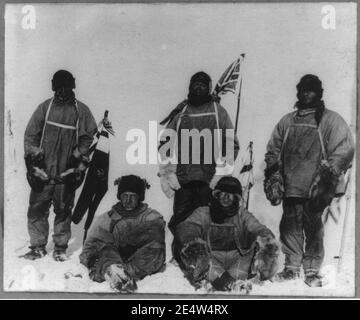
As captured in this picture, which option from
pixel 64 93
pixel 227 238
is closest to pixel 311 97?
pixel 227 238

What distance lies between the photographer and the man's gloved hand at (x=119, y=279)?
5348mm

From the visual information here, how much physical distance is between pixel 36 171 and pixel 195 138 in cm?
124

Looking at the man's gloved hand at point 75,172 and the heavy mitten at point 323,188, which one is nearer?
the heavy mitten at point 323,188

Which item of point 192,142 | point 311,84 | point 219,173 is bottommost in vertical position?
point 219,173

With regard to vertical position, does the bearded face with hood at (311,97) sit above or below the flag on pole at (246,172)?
above

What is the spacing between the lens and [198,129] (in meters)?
5.34

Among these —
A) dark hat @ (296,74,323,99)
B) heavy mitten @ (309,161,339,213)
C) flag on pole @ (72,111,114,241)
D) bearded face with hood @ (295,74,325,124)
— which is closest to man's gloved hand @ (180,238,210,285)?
flag on pole @ (72,111,114,241)

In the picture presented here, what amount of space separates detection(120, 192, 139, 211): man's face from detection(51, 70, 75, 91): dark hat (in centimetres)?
92

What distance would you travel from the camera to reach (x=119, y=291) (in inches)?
212

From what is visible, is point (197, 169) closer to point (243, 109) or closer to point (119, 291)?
point (243, 109)

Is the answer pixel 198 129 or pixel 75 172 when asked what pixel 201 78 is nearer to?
pixel 198 129

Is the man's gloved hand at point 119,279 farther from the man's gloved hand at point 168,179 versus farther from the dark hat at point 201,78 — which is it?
the dark hat at point 201,78

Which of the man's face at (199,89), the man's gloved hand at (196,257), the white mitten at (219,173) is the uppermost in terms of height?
Result: the man's face at (199,89)

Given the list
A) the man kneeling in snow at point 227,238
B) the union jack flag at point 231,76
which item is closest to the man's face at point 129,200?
the man kneeling in snow at point 227,238
